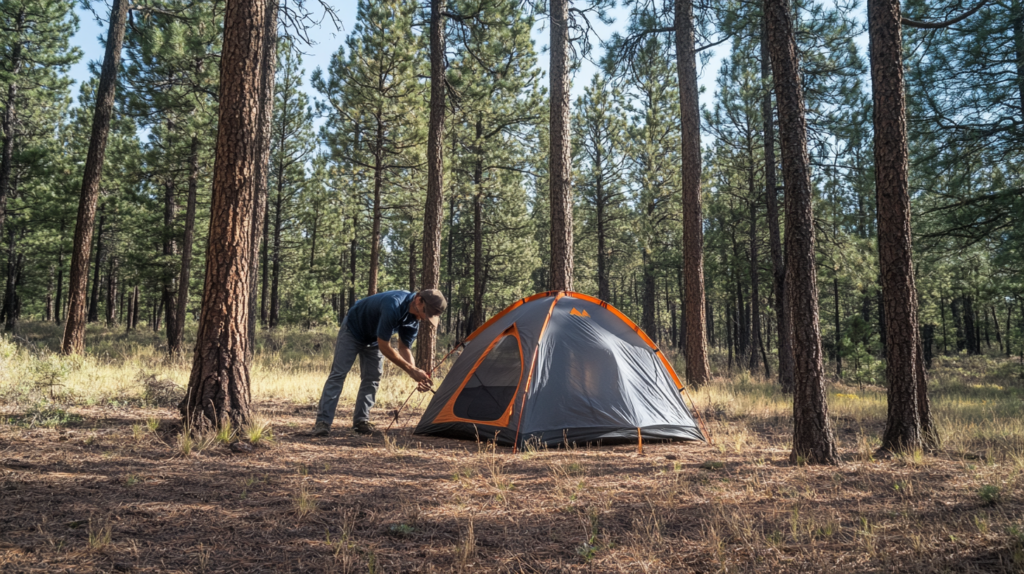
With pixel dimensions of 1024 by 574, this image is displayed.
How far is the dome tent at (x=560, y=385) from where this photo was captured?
216 inches

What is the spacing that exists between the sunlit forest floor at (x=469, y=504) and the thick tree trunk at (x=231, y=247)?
355 millimetres

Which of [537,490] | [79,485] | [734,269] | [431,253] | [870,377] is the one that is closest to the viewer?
[79,485]

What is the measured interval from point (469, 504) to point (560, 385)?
2.44m

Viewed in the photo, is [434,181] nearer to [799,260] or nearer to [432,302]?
[432,302]

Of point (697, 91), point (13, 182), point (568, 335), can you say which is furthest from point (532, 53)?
point (13, 182)

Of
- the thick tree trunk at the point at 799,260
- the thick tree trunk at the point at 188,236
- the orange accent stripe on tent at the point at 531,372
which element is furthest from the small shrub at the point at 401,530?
the thick tree trunk at the point at 188,236

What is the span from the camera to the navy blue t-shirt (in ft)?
18.0

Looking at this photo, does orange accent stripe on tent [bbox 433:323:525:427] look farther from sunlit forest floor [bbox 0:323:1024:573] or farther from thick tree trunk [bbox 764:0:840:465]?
thick tree trunk [bbox 764:0:840:465]

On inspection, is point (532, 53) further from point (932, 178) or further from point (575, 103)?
point (932, 178)

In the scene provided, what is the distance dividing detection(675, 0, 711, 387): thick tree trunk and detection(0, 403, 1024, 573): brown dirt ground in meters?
5.27

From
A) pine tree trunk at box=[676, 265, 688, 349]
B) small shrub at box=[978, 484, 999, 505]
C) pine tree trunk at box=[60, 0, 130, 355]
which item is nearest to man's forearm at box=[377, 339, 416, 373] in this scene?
small shrub at box=[978, 484, 999, 505]

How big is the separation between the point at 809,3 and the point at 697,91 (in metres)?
3.09

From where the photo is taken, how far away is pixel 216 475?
3.71 metres

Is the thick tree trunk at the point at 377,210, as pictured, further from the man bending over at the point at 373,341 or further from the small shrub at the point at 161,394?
the man bending over at the point at 373,341
